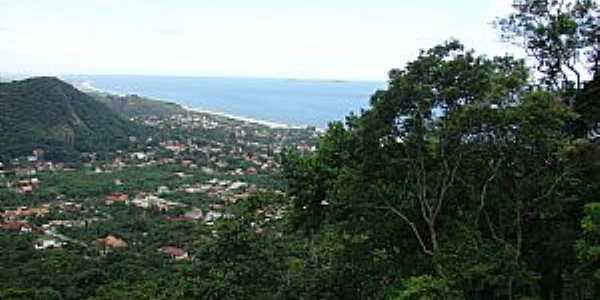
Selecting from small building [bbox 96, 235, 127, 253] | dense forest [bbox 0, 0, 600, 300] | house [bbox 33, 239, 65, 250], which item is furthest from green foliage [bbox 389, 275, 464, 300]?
house [bbox 33, 239, 65, 250]

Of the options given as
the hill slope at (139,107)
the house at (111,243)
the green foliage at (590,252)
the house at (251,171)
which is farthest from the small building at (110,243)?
the hill slope at (139,107)

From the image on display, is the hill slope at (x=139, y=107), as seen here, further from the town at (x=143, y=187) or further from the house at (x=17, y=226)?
the house at (x=17, y=226)

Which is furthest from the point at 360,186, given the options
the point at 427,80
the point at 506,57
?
the point at 506,57

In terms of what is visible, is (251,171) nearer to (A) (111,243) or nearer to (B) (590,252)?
(A) (111,243)

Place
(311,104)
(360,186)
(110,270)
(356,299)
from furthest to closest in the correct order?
(311,104)
(110,270)
(356,299)
(360,186)

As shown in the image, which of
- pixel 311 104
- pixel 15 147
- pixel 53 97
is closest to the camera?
pixel 15 147

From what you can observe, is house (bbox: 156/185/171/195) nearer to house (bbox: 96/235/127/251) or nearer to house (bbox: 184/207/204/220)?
house (bbox: 184/207/204/220)

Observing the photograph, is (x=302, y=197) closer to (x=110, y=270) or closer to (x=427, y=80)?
(x=427, y=80)

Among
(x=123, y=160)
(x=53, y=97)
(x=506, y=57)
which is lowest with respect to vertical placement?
(x=123, y=160)
